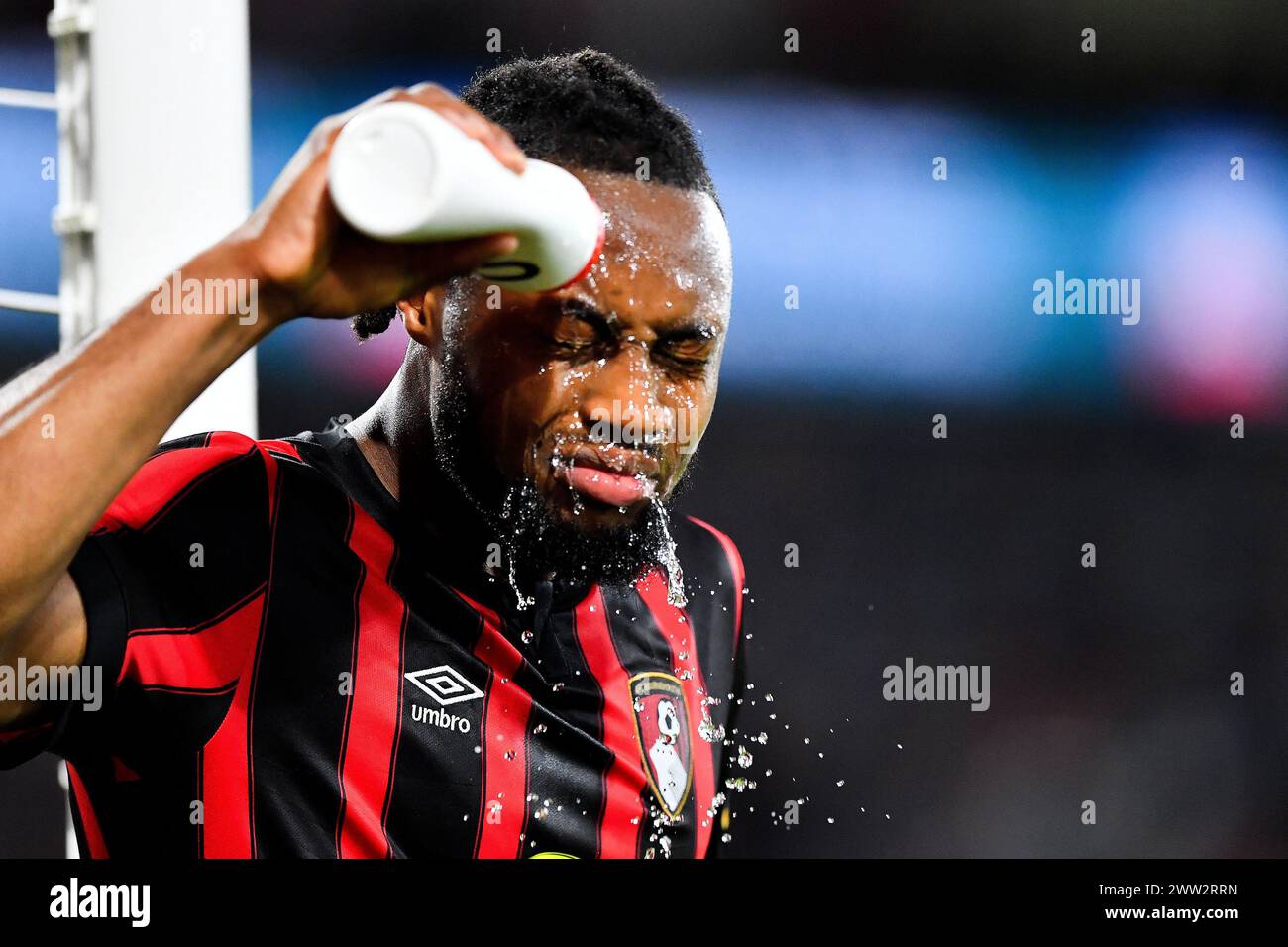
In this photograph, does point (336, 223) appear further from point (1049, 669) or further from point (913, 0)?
point (1049, 669)

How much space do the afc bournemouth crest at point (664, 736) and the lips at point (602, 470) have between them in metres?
0.23

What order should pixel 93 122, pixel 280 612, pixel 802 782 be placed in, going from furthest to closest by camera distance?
1. pixel 802 782
2. pixel 93 122
3. pixel 280 612

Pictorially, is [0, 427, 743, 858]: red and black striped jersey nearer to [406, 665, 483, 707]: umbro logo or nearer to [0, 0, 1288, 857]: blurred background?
[406, 665, 483, 707]: umbro logo

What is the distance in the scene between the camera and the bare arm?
0.64 metres

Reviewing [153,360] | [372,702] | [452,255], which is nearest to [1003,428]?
[372,702]

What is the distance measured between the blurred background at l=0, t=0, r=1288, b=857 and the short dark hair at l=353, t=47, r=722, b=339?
401mm

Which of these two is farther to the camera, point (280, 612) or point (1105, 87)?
point (1105, 87)

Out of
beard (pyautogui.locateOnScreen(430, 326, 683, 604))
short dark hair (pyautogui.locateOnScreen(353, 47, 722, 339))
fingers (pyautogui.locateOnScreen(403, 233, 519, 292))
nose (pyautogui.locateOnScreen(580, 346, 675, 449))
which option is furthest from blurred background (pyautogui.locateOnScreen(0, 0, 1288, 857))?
fingers (pyautogui.locateOnScreen(403, 233, 519, 292))

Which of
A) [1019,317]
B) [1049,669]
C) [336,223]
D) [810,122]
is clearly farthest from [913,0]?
[336,223]

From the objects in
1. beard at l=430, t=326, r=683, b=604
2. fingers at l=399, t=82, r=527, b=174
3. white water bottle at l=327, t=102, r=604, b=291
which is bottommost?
beard at l=430, t=326, r=683, b=604

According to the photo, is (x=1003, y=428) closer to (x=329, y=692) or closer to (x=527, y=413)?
(x=527, y=413)

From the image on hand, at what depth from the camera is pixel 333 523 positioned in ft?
3.29

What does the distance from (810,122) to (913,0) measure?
9.9 inches

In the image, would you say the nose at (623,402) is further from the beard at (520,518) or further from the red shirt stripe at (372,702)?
the red shirt stripe at (372,702)
